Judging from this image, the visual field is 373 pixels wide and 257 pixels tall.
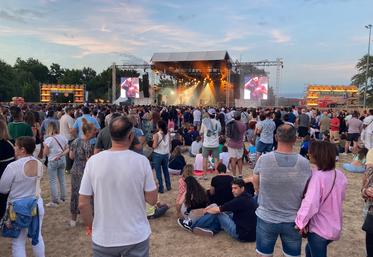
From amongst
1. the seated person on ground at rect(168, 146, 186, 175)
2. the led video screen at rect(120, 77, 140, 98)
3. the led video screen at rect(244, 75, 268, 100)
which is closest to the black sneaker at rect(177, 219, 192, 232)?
the seated person on ground at rect(168, 146, 186, 175)

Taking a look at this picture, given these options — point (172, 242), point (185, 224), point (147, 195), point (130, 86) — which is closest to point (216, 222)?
point (185, 224)

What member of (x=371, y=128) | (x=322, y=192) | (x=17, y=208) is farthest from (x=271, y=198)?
(x=371, y=128)

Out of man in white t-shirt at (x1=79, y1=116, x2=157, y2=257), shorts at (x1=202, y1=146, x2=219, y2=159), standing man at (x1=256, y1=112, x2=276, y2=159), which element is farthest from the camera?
standing man at (x1=256, y1=112, x2=276, y2=159)

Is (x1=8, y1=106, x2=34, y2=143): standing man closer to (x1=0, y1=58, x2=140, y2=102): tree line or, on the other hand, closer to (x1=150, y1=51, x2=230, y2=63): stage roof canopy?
(x1=150, y1=51, x2=230, y2=63): stage roof canopy

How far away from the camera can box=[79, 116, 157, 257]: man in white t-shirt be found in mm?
2057

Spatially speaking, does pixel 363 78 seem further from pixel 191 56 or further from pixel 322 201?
pixel 322 201

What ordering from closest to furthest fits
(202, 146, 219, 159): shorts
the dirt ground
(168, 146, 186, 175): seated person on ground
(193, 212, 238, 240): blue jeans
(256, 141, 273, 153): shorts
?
the dirt ground, (193, 212, 238, 240): blue jeans, (202, 146, 219, 159): shorts, (256, 141, 273, 153): shorts, (168, 146, 186, 175): seated person on ground

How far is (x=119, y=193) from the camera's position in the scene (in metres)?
2.09

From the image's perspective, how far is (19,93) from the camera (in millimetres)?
51500

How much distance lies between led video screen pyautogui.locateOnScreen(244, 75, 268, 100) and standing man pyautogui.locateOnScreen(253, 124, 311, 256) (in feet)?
87.7

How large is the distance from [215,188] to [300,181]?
2.59m

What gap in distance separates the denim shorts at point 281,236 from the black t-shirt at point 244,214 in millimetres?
1551

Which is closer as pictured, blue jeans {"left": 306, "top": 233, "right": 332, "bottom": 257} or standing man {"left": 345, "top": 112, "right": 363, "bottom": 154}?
blue jeans {"left": 306, "top": 233, "right": 332, "bottom": 257}

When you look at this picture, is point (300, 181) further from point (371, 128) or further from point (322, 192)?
point (371, 128)
